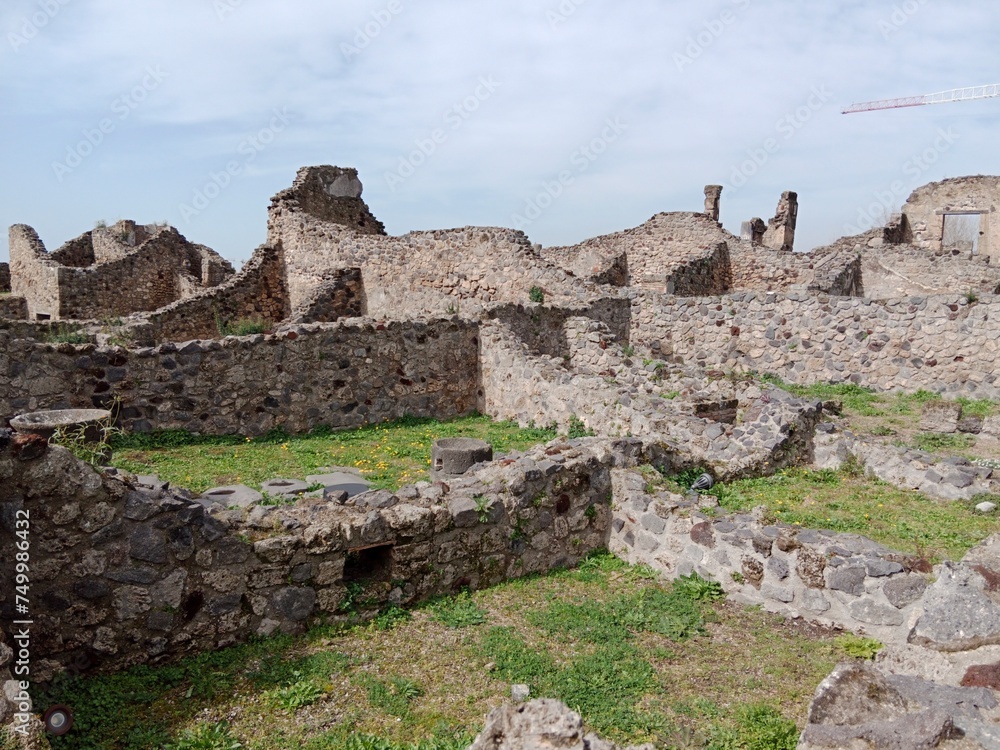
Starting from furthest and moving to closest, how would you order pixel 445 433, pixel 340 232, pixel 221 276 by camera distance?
pixel 221 276 → pixel 340 232 → pixel 445 433

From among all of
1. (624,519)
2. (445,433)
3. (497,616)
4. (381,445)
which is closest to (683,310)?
(445,433)

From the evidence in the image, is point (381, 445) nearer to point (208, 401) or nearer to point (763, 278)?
point (208, 401)

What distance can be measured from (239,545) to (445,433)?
6308 millimetres

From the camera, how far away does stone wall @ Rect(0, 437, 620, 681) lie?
4.52 metres

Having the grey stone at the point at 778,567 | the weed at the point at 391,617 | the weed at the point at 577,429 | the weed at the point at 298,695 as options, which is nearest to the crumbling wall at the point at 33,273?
the weed at the point at 577,429

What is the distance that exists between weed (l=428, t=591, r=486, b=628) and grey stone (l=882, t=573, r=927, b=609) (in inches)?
116

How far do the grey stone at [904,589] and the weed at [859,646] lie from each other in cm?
32

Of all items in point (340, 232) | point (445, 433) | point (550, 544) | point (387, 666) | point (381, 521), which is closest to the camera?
point (387, 666)

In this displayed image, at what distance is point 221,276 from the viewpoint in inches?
995

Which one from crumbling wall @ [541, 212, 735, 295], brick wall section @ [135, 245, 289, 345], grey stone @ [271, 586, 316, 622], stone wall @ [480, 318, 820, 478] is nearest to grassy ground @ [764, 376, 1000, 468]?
stone wall @ [480, 318, 820, 478]

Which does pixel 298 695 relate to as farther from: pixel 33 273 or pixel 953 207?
pixel 953 207

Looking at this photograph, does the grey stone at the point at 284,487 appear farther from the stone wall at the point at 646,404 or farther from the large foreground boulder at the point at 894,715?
the large foreground boulder at the point at 894,715

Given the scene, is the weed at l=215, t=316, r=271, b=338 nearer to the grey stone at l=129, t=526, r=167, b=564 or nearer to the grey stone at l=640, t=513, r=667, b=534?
the grey stone at l=640, t=513, r=667, b=534

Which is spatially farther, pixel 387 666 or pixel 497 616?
pixel 497 616
